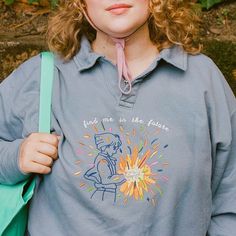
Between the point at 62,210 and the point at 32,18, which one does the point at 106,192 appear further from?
the point at 32,18

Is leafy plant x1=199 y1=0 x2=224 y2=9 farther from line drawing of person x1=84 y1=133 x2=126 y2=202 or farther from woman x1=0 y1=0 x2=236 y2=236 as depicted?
line drawing of person x1=84 y1=133 x2=126 y2=202

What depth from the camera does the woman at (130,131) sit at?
7.41ft

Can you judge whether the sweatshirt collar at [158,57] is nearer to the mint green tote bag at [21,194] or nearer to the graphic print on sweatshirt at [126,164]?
the mint green tote bag at [21,194]

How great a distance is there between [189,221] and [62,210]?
1.40ft

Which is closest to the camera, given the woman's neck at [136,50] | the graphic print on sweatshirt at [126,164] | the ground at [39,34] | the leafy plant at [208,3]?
the graphic print on sweatshirt at [126,164]

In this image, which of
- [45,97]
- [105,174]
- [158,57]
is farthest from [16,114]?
[158,57]

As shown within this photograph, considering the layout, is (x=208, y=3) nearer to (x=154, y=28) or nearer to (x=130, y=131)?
(x=154, y=28)

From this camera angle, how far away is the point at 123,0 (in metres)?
2.21

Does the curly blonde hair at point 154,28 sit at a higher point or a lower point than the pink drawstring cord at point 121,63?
higher

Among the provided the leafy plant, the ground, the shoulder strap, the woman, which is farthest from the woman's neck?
the leafy plant

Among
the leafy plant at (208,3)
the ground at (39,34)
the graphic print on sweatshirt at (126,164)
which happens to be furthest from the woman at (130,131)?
the leafy plant at (208,3)

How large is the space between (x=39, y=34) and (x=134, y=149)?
3.50ft

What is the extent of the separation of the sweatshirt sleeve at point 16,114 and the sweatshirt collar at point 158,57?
160mm

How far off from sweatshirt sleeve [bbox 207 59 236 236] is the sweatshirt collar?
0.41 ft
